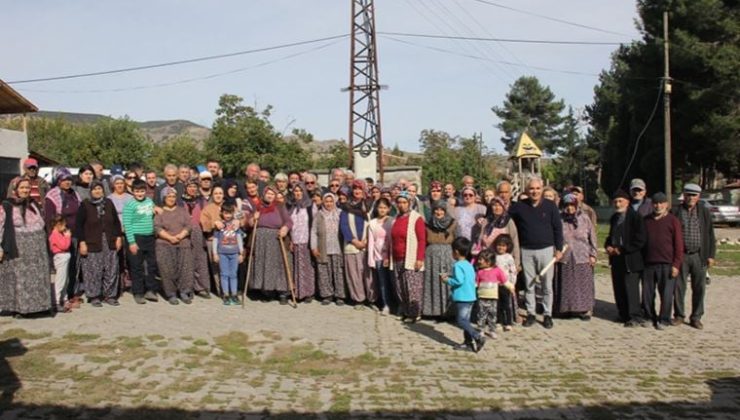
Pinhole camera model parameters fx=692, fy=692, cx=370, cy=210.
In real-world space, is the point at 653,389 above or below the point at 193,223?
below

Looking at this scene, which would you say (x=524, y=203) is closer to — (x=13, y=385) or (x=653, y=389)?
(x=653, y=389)

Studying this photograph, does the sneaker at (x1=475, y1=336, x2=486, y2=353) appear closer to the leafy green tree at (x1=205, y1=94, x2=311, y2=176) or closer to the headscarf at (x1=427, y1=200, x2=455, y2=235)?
the headscarf at (x1=427, y1=200, x2=455, y2=235)

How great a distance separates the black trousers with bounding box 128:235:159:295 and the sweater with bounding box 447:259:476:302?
443 cm

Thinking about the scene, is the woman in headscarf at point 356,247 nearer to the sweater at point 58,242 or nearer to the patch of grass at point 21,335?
the sweater at point 58,242

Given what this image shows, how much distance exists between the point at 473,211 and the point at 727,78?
2618cm

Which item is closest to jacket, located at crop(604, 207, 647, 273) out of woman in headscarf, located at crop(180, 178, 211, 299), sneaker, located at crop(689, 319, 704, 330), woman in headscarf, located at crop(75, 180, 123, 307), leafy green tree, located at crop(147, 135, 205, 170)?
sneaker, located at crop(689, 319, 704, 330)

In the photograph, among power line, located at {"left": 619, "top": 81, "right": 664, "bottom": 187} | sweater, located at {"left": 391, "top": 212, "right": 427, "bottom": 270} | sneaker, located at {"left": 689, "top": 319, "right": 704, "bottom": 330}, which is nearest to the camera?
sneaker, located at {"left": 689, "top": 319, "right": 704, "bottom": 330}

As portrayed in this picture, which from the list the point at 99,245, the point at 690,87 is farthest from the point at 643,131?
the point at 99,245

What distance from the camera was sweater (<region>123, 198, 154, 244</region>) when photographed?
9609 millimetres

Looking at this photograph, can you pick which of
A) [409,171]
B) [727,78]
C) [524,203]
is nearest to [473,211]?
[524,203]

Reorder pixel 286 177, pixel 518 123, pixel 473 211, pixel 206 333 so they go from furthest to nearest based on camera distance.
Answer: pixel 518 123 → pixel 286 177 → pixel 473 211 → pixel 206 333

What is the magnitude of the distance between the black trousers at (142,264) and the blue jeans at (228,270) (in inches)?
37.3

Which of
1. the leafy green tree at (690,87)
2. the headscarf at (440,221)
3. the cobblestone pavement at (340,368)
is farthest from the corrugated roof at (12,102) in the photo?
the leafy green tree at (690,87)

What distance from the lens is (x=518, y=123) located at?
247 feet
